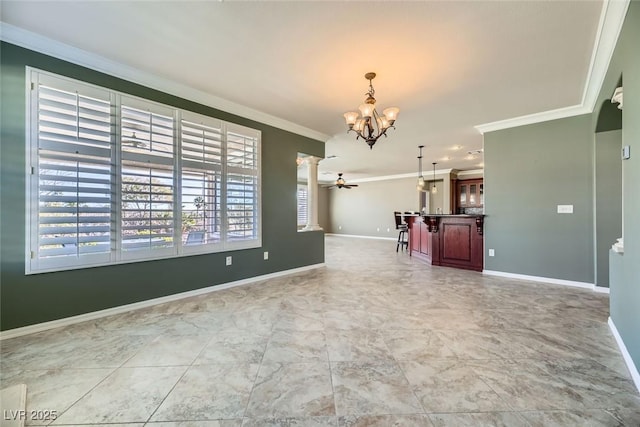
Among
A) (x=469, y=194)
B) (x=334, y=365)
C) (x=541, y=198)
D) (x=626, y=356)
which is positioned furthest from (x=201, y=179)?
(x=469, y=194)

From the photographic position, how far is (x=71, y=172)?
8.36 ft

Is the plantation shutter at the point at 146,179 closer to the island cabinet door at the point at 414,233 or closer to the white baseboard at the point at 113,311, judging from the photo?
the white baseboard at the point at 113,311

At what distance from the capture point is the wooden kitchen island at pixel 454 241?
4.87 m

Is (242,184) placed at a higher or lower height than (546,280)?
higher

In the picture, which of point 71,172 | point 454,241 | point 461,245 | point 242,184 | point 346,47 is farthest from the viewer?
point 454,241

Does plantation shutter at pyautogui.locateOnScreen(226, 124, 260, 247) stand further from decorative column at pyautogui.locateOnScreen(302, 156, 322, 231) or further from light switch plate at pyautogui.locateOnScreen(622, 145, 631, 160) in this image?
light switch plate at pyautogui.locateOnScreen(622, 145, 631, 160)

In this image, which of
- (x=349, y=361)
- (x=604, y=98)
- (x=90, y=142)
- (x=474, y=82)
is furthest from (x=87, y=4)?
(x=604, y=98)

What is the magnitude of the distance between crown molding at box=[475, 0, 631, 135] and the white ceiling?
0.06 m

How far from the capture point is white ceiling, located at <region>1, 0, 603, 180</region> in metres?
2.03

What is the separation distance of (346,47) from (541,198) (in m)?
4.00

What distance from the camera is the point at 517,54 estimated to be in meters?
2.56

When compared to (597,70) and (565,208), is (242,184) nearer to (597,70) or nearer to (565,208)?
(597,70)

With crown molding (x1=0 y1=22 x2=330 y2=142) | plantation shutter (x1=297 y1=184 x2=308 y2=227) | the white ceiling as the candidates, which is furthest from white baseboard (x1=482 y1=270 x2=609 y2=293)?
plantation shutter (x1=297 y1=184 x2=308 y2=227)

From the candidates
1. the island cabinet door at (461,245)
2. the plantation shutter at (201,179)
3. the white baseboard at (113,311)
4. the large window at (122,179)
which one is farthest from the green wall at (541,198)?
the plantation shutter at (201,179)
